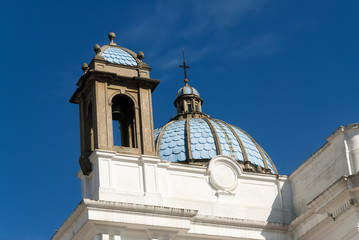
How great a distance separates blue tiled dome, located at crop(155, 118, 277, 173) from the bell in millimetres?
8791

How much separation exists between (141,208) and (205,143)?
14.0m

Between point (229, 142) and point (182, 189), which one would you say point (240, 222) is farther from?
point (229, 142)

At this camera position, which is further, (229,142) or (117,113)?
(229,142)

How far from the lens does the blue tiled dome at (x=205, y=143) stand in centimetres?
3916

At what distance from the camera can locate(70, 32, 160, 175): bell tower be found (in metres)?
27.8

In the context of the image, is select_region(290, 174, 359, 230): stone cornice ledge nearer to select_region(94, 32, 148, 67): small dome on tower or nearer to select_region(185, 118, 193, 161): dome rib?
select_region(94, 32, 148, 67): small dome on tower

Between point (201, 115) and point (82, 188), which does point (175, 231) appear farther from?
point (201, 115)

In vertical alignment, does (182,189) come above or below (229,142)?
below

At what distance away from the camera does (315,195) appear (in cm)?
2797

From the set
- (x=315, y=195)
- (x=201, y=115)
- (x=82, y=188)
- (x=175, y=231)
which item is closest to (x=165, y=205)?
(x=175, y=231)

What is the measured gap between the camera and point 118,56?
29.5 meters

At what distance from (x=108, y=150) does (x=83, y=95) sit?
3.00 meters

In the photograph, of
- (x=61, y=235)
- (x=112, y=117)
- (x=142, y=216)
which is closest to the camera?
(x=142, y=216)

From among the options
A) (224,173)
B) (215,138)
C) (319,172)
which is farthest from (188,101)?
(319,172)
